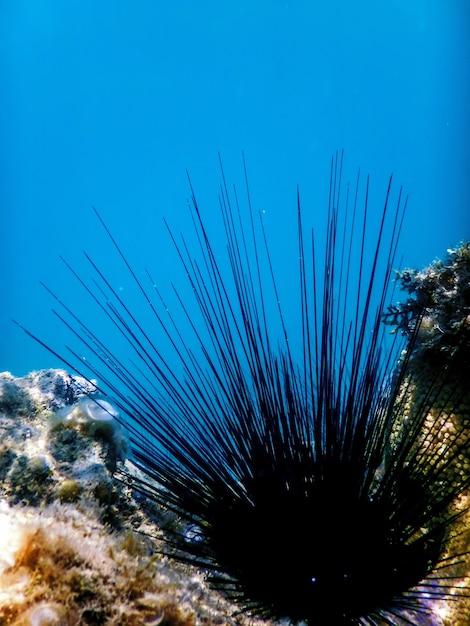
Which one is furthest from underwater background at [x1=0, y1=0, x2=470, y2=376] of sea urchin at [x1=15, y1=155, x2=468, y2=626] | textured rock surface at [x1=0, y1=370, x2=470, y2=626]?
textured rock surface at [x1=0, y1=370, x2=470, y2=626]

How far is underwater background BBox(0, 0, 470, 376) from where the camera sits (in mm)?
63531

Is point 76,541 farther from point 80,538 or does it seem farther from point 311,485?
point 311,485

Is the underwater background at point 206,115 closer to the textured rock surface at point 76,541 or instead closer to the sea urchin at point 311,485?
the sea urchin at point 311,485

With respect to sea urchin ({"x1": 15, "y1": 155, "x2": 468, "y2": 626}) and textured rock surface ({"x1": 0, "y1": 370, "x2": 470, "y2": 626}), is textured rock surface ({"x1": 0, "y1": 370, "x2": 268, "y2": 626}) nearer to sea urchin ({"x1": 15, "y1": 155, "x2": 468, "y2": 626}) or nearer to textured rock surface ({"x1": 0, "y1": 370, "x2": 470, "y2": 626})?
textured rock surface ({"x1": 0, "y1": 370, "x2": 470, "y2": 626})

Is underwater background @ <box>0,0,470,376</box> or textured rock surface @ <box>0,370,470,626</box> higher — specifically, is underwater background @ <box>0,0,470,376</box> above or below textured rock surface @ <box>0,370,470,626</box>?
above

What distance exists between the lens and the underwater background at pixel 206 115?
63531 mm

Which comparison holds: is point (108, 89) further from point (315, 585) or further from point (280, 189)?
point (315, 585)

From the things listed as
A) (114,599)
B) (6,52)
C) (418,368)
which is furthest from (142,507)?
(6,52)

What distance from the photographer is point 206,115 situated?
265 ft

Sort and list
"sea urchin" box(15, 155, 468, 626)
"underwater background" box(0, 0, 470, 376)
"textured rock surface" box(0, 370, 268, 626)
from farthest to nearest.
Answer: "underwater background" box(0, 0, 470, 376)
"sea urchin" box(15, 155, 468, 626)
"textured rock surface" box(0, 370, 268, 626)

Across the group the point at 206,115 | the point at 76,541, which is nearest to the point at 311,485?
the point at 76,541

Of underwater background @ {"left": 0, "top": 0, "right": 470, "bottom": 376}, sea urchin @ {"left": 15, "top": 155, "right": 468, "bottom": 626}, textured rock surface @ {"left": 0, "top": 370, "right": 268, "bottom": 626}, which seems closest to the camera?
textured rock surface @ {"left": 0, "top": 370, "right": 268, "bottom": 626}

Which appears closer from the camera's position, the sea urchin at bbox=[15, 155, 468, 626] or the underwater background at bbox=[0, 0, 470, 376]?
the sea urchin at bbox=[15, 155, 468, 626]

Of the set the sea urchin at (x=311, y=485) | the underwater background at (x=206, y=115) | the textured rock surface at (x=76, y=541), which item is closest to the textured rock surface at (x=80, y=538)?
the textured rock surface at (x=76, y=541)
